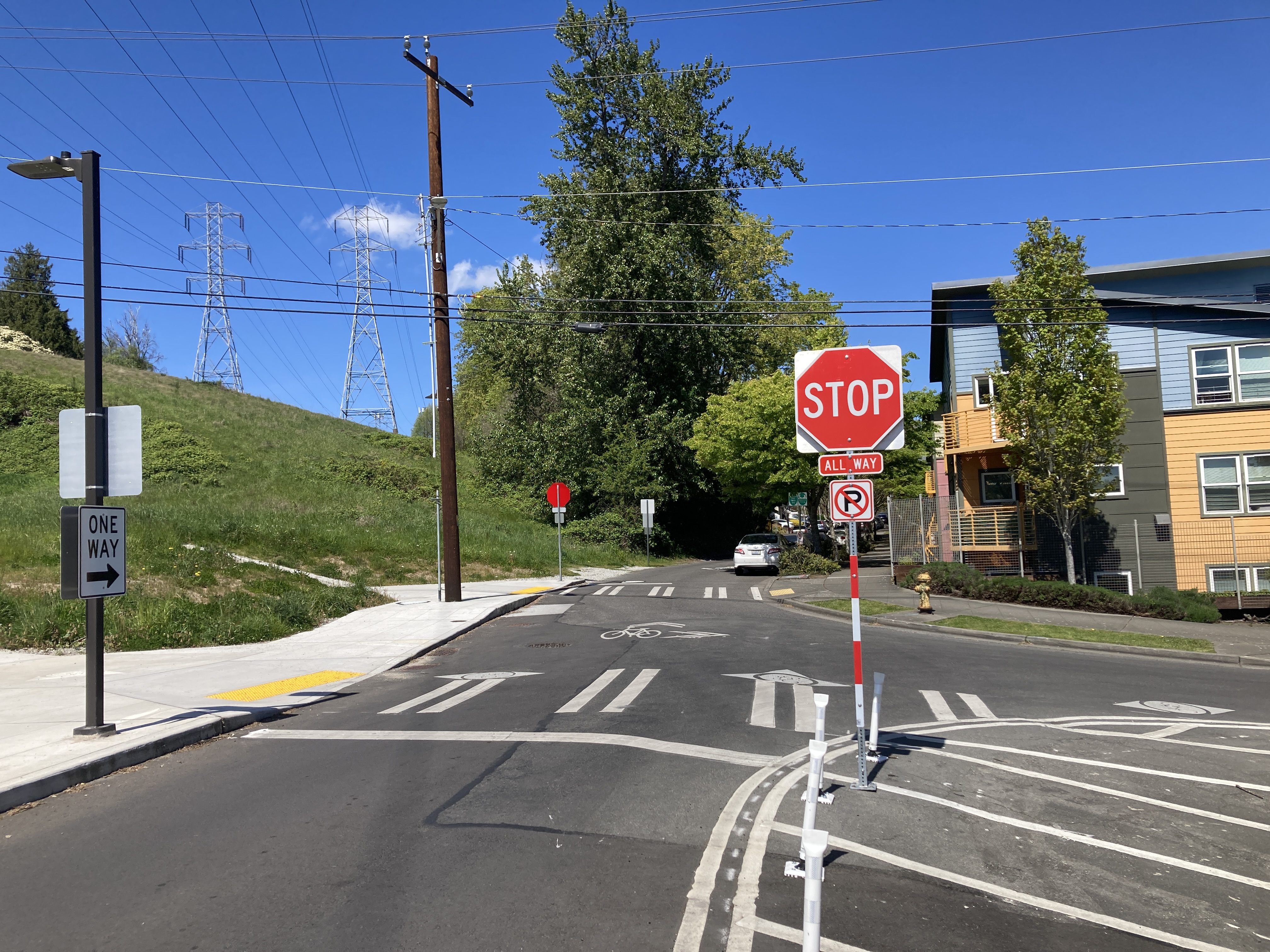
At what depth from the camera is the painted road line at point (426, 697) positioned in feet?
31.9

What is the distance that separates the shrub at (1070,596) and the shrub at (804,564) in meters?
10.3

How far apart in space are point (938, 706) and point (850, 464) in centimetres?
403

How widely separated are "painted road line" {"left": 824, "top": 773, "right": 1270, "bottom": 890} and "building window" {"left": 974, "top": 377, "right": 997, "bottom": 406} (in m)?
20.5

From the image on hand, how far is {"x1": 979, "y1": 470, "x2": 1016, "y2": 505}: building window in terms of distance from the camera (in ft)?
84.3

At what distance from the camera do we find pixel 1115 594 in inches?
732

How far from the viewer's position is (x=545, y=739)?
7.93 m

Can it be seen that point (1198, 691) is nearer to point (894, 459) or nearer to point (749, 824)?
point (749, 824)

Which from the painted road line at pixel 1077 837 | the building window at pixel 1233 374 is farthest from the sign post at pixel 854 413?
the building window at pixel 1233 374

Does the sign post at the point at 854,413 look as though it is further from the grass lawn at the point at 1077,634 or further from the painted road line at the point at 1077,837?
the grass lawn at the point at 1077,634

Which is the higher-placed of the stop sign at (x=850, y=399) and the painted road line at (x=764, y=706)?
the stop sign at (x=850, y=399)

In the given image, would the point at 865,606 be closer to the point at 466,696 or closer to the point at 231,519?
the point at 466,696

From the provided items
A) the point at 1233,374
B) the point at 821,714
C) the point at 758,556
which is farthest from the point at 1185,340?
the point at 821,714

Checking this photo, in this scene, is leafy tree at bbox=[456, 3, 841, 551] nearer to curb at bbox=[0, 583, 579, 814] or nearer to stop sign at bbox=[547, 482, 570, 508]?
stop sign at bbox=[547, 482, 570, 508]

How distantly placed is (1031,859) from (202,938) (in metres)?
4.43
